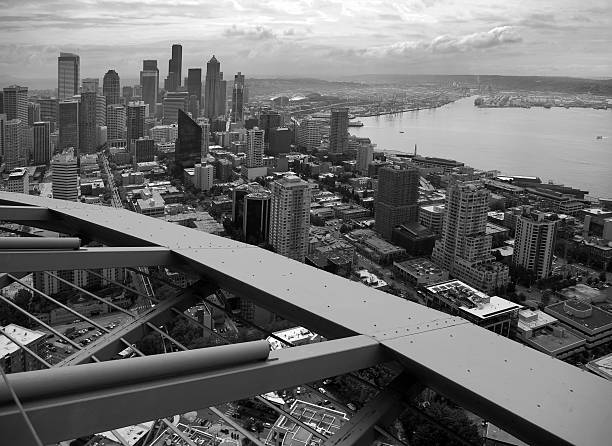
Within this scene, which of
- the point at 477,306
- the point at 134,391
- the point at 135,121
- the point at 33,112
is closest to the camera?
the point at 134,391

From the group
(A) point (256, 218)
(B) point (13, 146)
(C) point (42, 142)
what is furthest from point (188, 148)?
(A) point (256, 218)

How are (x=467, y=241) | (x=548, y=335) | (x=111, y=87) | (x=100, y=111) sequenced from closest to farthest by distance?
1. (x=548, y=335)
2. (x=467, y=241)
3. (x=100, y=111)
4. (x=111, y=87)

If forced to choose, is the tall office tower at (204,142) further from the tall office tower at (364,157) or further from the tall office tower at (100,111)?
the tall office tower at (364,157)

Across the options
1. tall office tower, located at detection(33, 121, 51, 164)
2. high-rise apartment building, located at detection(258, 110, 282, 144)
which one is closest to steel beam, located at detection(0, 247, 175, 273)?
tall office tower, located at detection(33, 121, 51, 164)

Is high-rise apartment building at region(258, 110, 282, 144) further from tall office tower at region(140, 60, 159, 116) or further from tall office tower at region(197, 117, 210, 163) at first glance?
tall office tower at region(140, 60, 159, 116)

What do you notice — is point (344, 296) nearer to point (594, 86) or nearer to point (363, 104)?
point (594, 86)

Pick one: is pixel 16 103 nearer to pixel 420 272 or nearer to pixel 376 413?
pixel 420 272

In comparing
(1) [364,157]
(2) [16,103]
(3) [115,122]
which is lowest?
(1) [364,157]

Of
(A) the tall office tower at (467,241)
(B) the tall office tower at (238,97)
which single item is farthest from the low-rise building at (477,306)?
(B) the tall office tower at (238,97)
